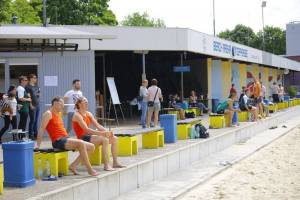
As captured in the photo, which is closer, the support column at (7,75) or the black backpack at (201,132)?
the black backpack at (201,132)

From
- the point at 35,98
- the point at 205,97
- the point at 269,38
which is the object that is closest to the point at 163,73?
the point at 205,97

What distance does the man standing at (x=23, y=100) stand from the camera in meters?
14.6

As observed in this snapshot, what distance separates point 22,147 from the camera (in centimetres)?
821

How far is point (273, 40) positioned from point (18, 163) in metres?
112

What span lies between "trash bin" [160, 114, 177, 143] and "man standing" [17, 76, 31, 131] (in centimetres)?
350

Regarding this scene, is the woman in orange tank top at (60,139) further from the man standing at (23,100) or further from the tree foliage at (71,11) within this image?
the tree foliage at (71,11)

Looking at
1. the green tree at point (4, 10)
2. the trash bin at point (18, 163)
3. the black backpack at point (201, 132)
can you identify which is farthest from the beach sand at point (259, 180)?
the green tree at point (4, 10)

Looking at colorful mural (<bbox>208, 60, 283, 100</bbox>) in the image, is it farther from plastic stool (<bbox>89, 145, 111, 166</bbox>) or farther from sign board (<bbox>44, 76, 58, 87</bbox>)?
plastic stool (<bbox>89, 145, 111, 166</bbox>)

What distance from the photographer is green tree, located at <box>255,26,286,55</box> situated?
114 m

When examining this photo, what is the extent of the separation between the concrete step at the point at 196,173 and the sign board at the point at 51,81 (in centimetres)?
520

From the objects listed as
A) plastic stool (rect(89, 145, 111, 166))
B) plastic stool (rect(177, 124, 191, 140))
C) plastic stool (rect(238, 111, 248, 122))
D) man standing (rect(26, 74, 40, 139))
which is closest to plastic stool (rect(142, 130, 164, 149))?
plastic stool (rect(177, 124, 191, 140))

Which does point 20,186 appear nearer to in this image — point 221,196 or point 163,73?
point 221,196

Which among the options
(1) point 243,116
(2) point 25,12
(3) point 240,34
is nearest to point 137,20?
(3) point 240,34

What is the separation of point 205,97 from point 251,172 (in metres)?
17.7
